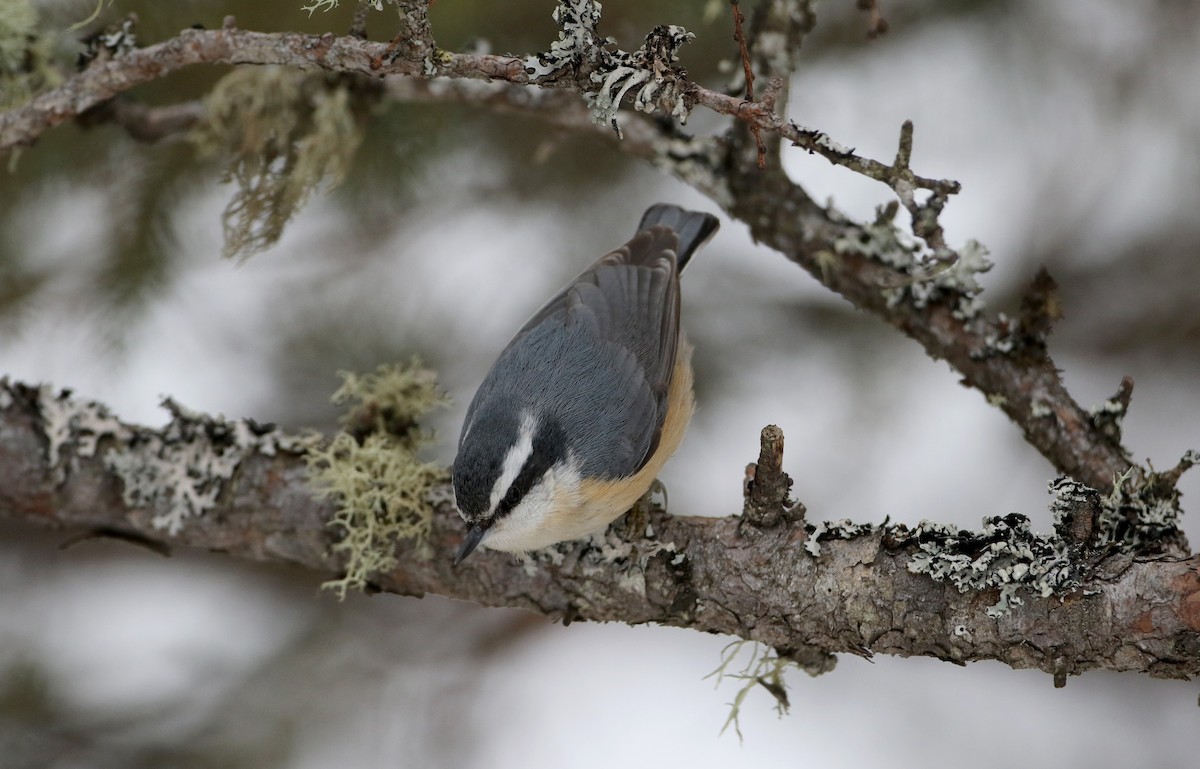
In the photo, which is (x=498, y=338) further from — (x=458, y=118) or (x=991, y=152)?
(x=991, y=152)

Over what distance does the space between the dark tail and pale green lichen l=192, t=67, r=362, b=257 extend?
0.81 m

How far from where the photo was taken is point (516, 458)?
6.98ft

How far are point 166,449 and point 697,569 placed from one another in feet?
4.06

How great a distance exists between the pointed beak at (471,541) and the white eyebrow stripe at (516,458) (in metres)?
0.05

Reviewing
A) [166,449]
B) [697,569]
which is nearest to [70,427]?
[166,449]

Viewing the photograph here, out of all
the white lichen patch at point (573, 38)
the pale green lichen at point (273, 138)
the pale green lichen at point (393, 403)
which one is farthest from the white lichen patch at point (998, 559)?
the pale green lichen at point (273, 138)

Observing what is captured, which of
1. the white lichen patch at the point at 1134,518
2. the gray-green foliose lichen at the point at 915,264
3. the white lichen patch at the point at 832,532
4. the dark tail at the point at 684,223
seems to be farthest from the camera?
the dark tail at the point at 684,223

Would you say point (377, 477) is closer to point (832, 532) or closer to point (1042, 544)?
point (832, 532)

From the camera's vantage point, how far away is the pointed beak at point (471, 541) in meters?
2.06

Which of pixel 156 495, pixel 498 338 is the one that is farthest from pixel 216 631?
pixel 498 338

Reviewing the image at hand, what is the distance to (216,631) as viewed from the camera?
301 centimetres

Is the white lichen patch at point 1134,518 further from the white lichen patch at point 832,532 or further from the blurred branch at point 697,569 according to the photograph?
the white lichen patch at point 832,532

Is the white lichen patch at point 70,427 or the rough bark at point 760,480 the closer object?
the rough bark at point 760,480

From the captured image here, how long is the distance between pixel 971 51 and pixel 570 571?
1.87 m
